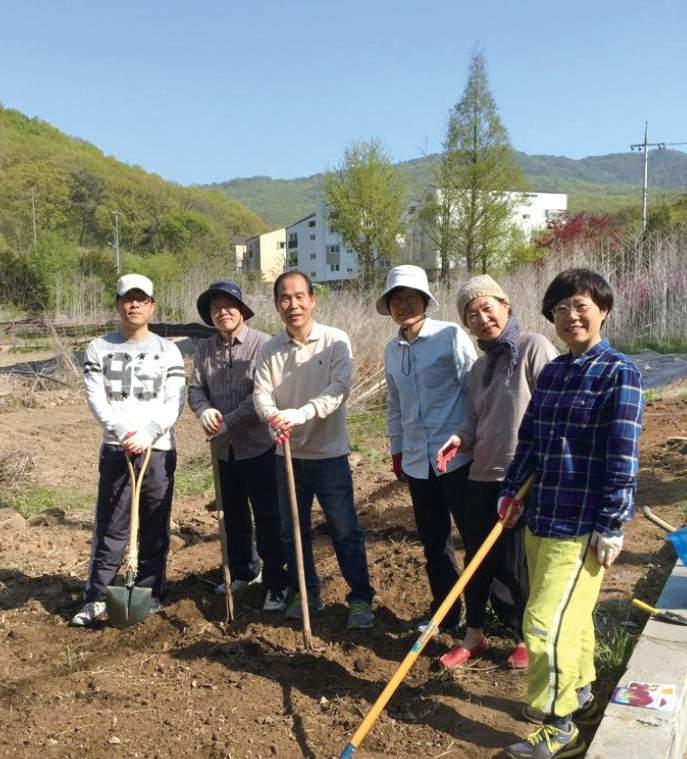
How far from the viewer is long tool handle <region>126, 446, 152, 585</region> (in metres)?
3.91

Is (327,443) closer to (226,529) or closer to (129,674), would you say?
(226,529)

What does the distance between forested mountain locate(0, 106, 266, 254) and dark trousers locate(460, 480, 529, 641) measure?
63.3 m

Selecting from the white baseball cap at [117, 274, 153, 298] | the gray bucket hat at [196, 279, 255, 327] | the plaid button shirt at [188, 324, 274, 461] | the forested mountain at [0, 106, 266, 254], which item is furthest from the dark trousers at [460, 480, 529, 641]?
the forested mountain at [0, 106, 266, 254]

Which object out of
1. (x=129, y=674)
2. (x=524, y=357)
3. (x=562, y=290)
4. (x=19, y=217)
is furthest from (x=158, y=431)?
(x=19, y=217)

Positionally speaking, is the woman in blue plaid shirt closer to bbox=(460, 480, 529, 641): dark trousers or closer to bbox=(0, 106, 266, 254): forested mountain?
bbox=(460, 480, 529, 641): dark trousers

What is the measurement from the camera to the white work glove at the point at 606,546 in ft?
8.32

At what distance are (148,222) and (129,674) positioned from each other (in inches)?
3175

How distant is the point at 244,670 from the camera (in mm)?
3545

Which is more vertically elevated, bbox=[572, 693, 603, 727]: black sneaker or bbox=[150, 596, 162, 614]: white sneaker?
bbox=[572, 693, 603, 727]: black sneaker

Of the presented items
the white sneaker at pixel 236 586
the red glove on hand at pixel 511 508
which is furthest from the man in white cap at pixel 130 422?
the red glove on hand at pixel 511 508

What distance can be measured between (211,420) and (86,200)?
80.3 m

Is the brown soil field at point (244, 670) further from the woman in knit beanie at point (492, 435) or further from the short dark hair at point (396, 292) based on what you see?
the short dark hair at point (396, 292)

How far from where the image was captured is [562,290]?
2732 mm

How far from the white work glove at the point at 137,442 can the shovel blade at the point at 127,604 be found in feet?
2.43
